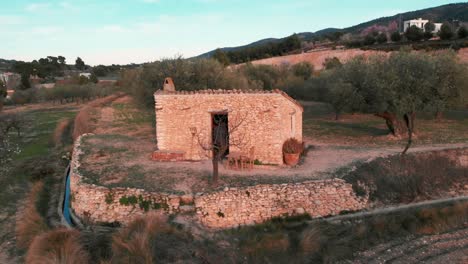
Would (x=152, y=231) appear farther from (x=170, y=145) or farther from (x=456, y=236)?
(x=456, y=236)

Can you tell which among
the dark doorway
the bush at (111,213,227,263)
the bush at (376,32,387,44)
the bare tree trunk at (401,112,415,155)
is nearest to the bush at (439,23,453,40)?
the bush at (376,32,387,44)

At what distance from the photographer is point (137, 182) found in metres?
12.7

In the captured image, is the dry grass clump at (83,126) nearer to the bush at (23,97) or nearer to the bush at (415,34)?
the bush at (23,97)

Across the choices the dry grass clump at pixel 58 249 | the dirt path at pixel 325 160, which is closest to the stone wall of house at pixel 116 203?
the dry grass clump at pixel 58 249

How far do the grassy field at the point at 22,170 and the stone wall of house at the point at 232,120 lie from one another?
237 inches

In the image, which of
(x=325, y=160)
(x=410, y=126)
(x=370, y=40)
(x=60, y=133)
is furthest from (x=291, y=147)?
(x=370, y=40)

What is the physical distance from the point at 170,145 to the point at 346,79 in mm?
10831

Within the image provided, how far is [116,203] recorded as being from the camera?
11703 mm

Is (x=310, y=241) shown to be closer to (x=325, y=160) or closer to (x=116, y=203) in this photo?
(x=325, y=160)

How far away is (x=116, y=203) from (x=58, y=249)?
285 cm

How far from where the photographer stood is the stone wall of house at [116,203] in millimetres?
11422

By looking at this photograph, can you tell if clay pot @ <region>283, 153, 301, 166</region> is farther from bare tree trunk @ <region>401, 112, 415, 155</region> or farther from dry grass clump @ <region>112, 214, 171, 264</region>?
dry grass clump @ <region>112, 214, 171, 264</region>

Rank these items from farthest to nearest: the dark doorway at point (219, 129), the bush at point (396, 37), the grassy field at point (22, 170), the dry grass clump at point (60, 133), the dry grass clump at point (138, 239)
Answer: the bush at point (396, 37) → the dry grass clump at point (60, 133) → the dark doorway at point (219, 129) → the grassy field at point (22, 170) → the dry grass clump at point (138, 239)

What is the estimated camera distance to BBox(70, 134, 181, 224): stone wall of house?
11.4 meters
